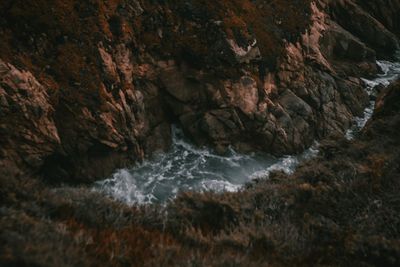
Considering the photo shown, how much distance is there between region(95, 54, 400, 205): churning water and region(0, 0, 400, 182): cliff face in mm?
611

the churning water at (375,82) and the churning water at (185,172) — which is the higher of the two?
the churning water at (375,82)

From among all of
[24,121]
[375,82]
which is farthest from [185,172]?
[375,82]

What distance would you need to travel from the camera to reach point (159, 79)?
23.2m

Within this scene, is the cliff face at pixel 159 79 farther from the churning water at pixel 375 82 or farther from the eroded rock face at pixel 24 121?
the churning water at pixel 375 82

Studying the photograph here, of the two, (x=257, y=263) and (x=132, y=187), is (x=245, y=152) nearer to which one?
(x=132, y=187)

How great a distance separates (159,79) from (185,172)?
5423mm

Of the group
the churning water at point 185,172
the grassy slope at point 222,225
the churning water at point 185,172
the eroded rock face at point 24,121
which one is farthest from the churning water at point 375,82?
the grassy slope at point 222,225

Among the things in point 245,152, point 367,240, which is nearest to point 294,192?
point 367,240

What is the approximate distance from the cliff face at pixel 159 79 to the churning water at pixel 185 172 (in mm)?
611

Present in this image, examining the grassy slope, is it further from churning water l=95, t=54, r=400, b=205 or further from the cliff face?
churning water l=95, t=54, r=400, b=205

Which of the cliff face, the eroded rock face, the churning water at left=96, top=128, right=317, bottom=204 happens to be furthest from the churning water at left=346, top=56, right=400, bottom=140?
the eroded rock face

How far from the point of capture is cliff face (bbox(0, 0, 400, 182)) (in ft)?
58.4

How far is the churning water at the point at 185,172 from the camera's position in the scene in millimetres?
19500

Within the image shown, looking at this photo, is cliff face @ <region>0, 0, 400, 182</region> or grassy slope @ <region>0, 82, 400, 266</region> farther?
cliff face @ <region>0, 0, 400, 182</region>
